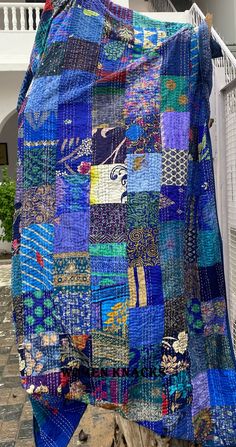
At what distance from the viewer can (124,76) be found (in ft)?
4.55

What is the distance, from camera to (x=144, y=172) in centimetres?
134

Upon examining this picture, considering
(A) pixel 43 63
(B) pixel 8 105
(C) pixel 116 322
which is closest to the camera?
(C) pixel 116 322

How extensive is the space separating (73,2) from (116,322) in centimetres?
98

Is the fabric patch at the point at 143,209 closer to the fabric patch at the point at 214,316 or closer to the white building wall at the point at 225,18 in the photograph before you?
the fabric patch at the point at 214,316

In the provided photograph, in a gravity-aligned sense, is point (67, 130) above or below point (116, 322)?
above

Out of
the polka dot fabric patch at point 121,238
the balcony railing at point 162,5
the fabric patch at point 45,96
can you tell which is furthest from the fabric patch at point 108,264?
the balcony railing at point 162,5

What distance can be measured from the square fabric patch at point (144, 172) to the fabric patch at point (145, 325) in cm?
35

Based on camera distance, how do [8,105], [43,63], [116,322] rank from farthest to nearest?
[8,105] < [43,63] < [116,322]

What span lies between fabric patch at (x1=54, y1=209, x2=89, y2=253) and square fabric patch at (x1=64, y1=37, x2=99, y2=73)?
1.45 ft

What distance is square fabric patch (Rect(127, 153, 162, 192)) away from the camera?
4.36 ft

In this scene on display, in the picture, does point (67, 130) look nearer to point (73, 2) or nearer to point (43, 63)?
point (43, 63)

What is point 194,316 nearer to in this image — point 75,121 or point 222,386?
point 222,386

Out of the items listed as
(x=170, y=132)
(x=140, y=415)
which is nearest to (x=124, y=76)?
(x=170, y=132)

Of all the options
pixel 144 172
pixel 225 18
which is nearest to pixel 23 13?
pixel 225 18
